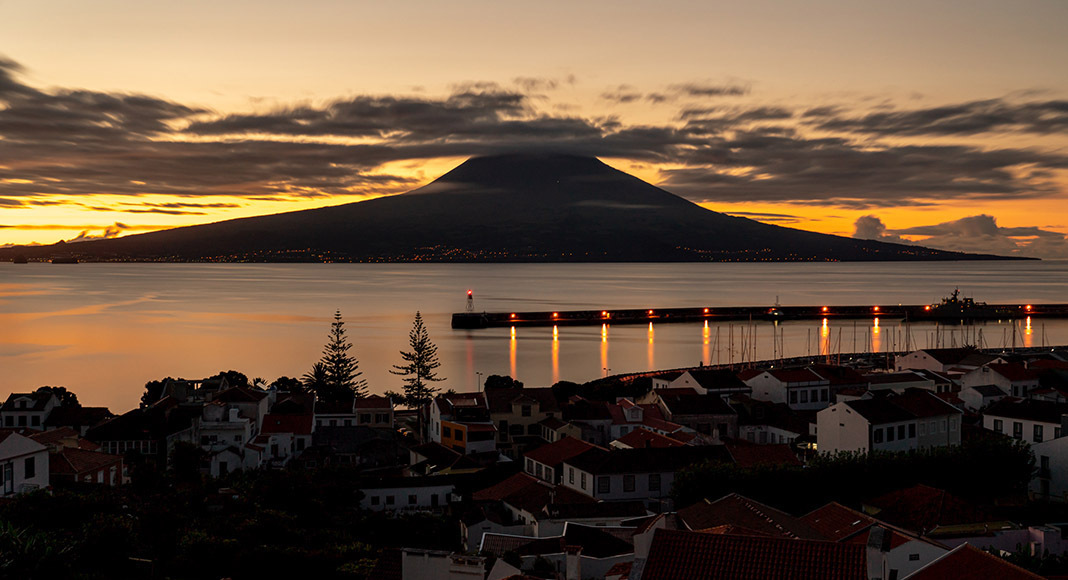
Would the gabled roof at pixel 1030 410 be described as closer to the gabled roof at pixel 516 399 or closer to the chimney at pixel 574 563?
the gabled roof at pixel 516 399

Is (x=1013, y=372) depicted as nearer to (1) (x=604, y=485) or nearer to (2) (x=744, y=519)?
(1) (x=604, y=485)

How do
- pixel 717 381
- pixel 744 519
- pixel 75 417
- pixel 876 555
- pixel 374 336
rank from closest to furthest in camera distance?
pixel 876 555
pixel 744 519
pixel 75 417
pixel 717 381
pixel 374 336

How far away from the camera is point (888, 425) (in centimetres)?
2473

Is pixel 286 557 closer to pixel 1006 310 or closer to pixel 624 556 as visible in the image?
pixel 624 556

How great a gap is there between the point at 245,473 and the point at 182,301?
115 meters

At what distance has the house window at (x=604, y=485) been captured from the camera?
74.1 ft

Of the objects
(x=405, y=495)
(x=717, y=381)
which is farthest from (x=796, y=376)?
(x=405, y=495)

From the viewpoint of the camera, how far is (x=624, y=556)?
579 inches

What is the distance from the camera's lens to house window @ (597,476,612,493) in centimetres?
2258

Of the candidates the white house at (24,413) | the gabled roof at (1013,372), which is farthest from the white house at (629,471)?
the white house at (24,413)

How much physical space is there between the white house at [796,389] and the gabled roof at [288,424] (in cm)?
1812

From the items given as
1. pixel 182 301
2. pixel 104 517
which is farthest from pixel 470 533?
pixel 182 301

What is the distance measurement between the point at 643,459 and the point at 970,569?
14.4 m

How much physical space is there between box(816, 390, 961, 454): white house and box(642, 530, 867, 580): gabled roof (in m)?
17.4
